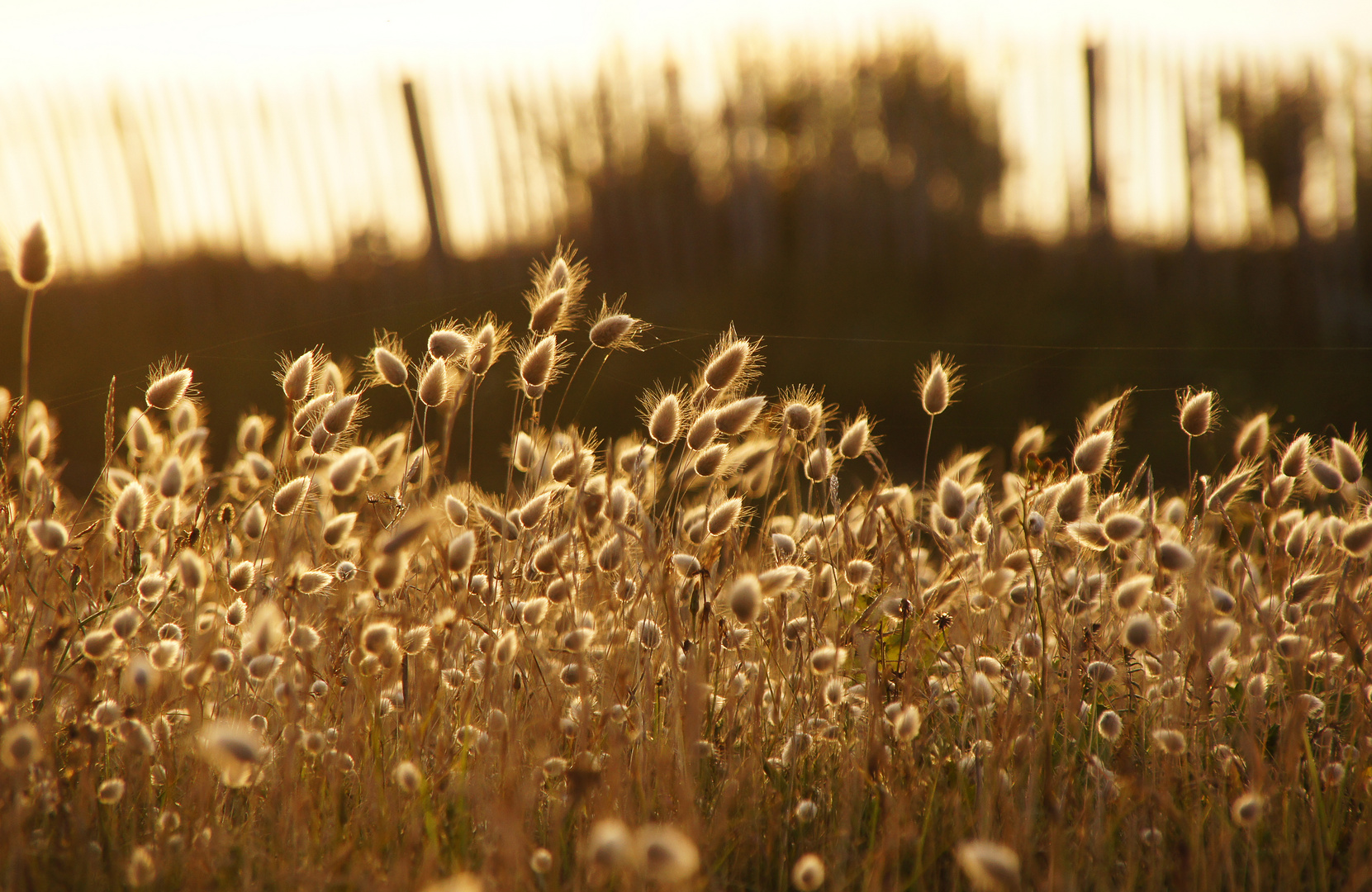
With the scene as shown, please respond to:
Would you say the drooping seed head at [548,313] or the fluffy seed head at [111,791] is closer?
the fluffy seed head at [111,791]

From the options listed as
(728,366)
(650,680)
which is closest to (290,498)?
(650,680)

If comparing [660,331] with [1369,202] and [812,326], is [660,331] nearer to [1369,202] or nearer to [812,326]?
[812,326]

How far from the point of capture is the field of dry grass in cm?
161

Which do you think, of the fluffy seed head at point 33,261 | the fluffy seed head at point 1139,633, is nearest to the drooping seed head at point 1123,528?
the fluffy seed head at point 1139,633

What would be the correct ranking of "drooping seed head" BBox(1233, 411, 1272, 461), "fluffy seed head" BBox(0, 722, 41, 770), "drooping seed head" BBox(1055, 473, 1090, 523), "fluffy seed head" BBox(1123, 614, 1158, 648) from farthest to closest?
"drooping seed head" BBox(1233, 411, 1272, 461), "drooping seed head" BBox(1055, 473, 1090, 523), "fluffy seed head" BBox(1123, 614, 1158, 648), "fluffy seed head" BBox(0, 722, 41, 770)

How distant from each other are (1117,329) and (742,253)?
10.4ft

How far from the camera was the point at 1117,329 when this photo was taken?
769 centimetres

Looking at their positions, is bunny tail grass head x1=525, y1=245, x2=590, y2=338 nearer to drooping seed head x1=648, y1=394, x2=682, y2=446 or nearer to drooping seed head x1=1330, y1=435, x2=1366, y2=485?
drooping seed head x1=648, y1=394, x2=682, y2=446

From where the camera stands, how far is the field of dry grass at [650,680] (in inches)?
63.5

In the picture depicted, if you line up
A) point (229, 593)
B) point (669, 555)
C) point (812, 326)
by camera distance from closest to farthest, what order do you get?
point (669, 555) < point (229, 593) < point (812, 326)

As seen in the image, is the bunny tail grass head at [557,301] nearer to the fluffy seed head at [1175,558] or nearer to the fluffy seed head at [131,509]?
the fluffy seed head at [131,509]

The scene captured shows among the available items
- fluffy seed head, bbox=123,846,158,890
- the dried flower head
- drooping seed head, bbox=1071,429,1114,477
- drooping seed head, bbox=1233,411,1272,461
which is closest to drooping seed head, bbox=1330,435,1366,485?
drooping seed head, bbox=1233,411,1272,461

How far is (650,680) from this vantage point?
7.02 feet

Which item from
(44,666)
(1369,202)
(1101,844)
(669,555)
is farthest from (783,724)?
(1369,202)
